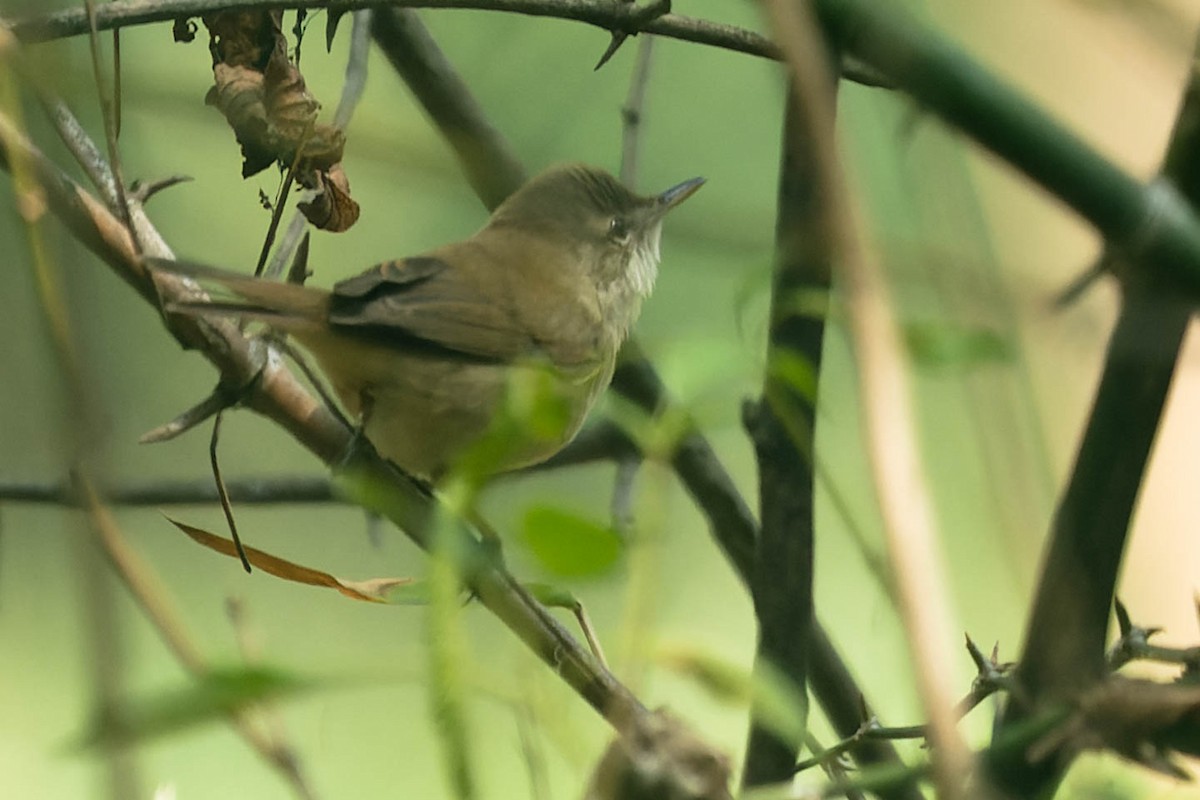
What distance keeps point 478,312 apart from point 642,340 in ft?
3.16

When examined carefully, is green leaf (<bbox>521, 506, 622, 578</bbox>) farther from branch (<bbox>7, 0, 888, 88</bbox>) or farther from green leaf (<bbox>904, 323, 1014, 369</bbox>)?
branch (<bbox>7, 0, 888, 88</bbox>)

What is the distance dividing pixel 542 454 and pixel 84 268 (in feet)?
2.90

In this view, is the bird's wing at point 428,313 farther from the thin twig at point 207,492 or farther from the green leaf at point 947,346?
the green leaf at point 947,346

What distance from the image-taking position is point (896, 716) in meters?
2.23

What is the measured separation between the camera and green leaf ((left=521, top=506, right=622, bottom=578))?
0.47 metres

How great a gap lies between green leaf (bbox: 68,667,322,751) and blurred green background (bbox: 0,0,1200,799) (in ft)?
1.36

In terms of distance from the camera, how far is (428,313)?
6.23ft

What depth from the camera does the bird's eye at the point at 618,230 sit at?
2594 mm

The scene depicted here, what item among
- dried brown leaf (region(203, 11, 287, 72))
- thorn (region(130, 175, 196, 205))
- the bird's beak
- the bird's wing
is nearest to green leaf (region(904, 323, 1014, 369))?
thorn (region(130, 175, 196, 205))

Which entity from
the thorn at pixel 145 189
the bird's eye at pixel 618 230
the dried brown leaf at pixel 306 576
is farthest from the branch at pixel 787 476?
the bird's eye at pixel 618 230

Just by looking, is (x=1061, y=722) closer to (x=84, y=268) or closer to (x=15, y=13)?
(x=84, y=268)

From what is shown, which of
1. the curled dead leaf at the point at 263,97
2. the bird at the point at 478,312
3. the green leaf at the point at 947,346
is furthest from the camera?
the bird at the point at 478,312

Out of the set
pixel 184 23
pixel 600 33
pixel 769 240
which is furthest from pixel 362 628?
pixel 769 240

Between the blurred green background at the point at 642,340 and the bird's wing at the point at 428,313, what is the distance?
15 cm
